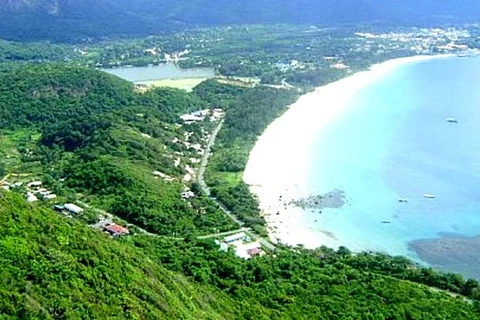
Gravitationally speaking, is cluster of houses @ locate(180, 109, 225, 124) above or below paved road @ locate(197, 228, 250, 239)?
above

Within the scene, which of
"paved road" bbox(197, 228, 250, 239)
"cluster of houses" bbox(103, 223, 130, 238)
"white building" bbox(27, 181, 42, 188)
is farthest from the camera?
"white building" bbox(27, 181, 42, 188)

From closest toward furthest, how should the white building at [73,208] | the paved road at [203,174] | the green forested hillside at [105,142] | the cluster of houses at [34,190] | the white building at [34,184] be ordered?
the white building at [73,208] → the green forested hillside at [105,142] → the cluster of houses at [34,190] → the paved road at [203,174] → the white building at [34,184]

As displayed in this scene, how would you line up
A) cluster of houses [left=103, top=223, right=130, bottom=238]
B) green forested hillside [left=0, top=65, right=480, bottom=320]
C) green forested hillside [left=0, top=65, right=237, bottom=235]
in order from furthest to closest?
green forested hillside [left=0, top=65, right=237, bottom=235] < cluster of houses [left=103, top=223, right=130, bottom=238] < green forested hillside [left=0, top=65, right=480, bottom=320]

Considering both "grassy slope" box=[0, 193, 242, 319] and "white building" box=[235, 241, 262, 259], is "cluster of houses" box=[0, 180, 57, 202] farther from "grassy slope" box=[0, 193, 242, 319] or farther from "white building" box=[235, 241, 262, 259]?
"grassy slope" box=[0, 193, 242, 319]

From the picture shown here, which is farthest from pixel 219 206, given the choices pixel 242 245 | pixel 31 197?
pixel 31 197

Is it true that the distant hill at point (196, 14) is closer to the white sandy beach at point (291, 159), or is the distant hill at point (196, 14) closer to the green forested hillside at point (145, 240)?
the white sandy beach at point (291, 159)

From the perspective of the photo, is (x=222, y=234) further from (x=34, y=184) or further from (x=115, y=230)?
(x=34, y=184)

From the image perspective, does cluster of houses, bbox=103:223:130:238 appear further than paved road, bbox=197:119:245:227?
No

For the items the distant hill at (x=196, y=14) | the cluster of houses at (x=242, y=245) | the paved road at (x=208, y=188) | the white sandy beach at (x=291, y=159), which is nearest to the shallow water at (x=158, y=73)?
the white sandy beach at (x=291, y=159)

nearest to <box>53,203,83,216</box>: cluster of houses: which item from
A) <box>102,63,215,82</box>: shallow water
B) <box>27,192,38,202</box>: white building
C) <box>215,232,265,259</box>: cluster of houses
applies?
<box>27,192,38,202</box>: white building
